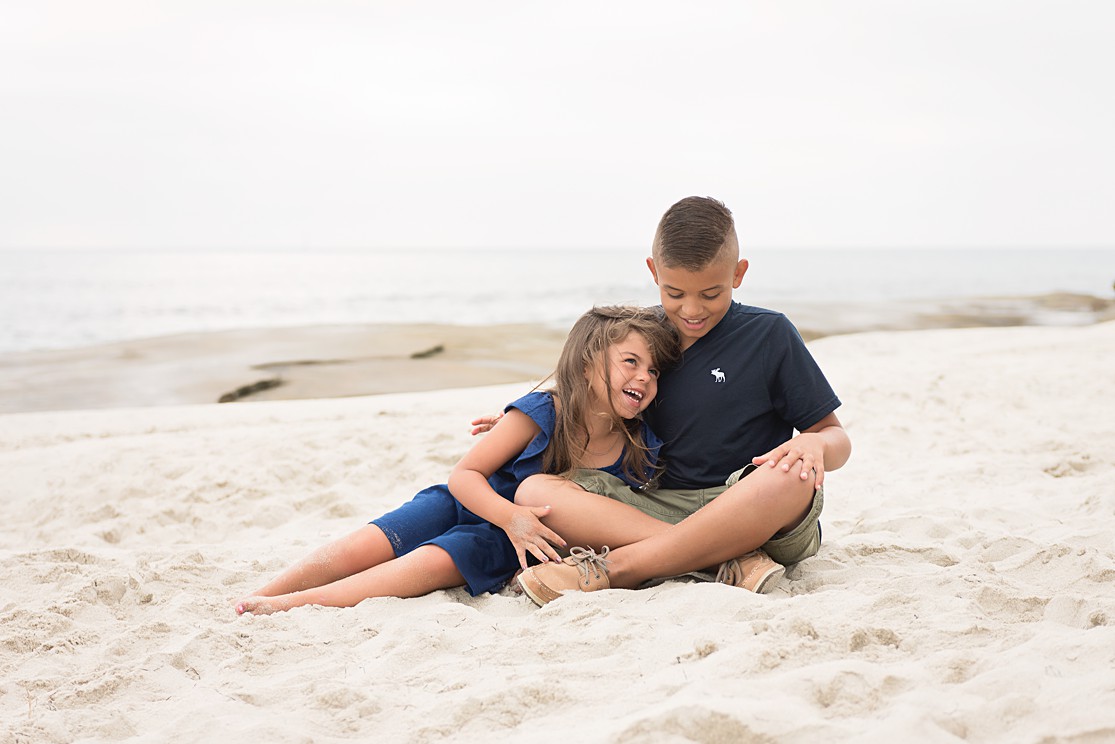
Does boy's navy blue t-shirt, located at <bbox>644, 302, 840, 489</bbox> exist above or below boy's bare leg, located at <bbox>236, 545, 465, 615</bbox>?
above

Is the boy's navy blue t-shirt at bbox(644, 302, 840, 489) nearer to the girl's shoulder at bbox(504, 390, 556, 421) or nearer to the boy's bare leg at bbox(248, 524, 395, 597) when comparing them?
the girl's shoulder at bbox(504, 390, 556, 421)

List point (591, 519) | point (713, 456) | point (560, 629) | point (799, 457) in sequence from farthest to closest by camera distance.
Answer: point (713, 456), point (591, 519), point (799, 457), point (560, 629)

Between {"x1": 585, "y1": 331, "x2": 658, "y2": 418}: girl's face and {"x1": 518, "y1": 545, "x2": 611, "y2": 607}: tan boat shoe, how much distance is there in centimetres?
51

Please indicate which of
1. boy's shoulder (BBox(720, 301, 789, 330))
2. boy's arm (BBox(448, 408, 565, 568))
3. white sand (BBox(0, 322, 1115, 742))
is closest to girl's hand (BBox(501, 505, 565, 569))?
boy's arm (BBox(448, 408, 565, 568))

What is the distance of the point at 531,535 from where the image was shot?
112 inches

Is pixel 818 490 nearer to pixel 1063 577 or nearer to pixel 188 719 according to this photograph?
pixel 1063 577

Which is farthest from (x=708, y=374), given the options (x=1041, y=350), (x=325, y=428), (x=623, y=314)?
(x=1041, y=350)

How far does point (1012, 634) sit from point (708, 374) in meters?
1.21

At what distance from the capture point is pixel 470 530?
10.1 feet

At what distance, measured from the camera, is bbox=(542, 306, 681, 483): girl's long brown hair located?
2.98 metres

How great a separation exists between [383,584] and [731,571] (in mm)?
1114

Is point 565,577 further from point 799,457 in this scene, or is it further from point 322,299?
point 322,299

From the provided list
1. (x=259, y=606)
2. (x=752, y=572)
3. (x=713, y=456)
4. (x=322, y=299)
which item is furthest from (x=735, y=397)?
(x=322, y=299)

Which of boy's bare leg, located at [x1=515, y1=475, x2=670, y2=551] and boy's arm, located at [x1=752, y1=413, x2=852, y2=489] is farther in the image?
boy's bare leg, located at [x1=515, y1=475, x2=670, y2=551]
